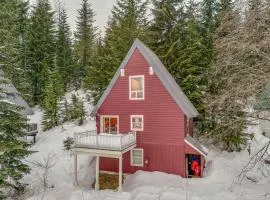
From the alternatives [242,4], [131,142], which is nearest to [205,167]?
[131,142]

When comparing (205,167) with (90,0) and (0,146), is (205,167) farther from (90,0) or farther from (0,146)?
(90,0)

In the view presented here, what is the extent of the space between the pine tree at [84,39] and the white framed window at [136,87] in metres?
28.4

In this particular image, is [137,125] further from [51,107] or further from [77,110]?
[51,107]

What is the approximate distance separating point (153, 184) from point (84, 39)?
1475 inches

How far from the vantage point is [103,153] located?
1653 cm

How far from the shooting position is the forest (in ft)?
24.1

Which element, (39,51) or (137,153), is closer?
(137,153)

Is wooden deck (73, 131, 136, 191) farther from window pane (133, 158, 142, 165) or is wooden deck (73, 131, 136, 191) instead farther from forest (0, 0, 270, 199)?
forest (0, 0, 270, 199)

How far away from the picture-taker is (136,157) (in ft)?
61.5

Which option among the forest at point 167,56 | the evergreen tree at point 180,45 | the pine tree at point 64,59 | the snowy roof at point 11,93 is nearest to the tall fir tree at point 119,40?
the forest at point 167,56

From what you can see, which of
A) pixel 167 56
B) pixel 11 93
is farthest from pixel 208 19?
pixel 11 93

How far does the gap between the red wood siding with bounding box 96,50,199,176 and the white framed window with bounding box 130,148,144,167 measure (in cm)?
28

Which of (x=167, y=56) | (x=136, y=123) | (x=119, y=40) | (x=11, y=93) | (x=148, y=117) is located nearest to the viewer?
(x=11, y=93)

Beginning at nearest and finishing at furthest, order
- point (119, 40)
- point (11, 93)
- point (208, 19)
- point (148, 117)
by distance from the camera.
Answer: point (11, 93)
point (148, 117)
point (208, 19)
point (119, 40)
